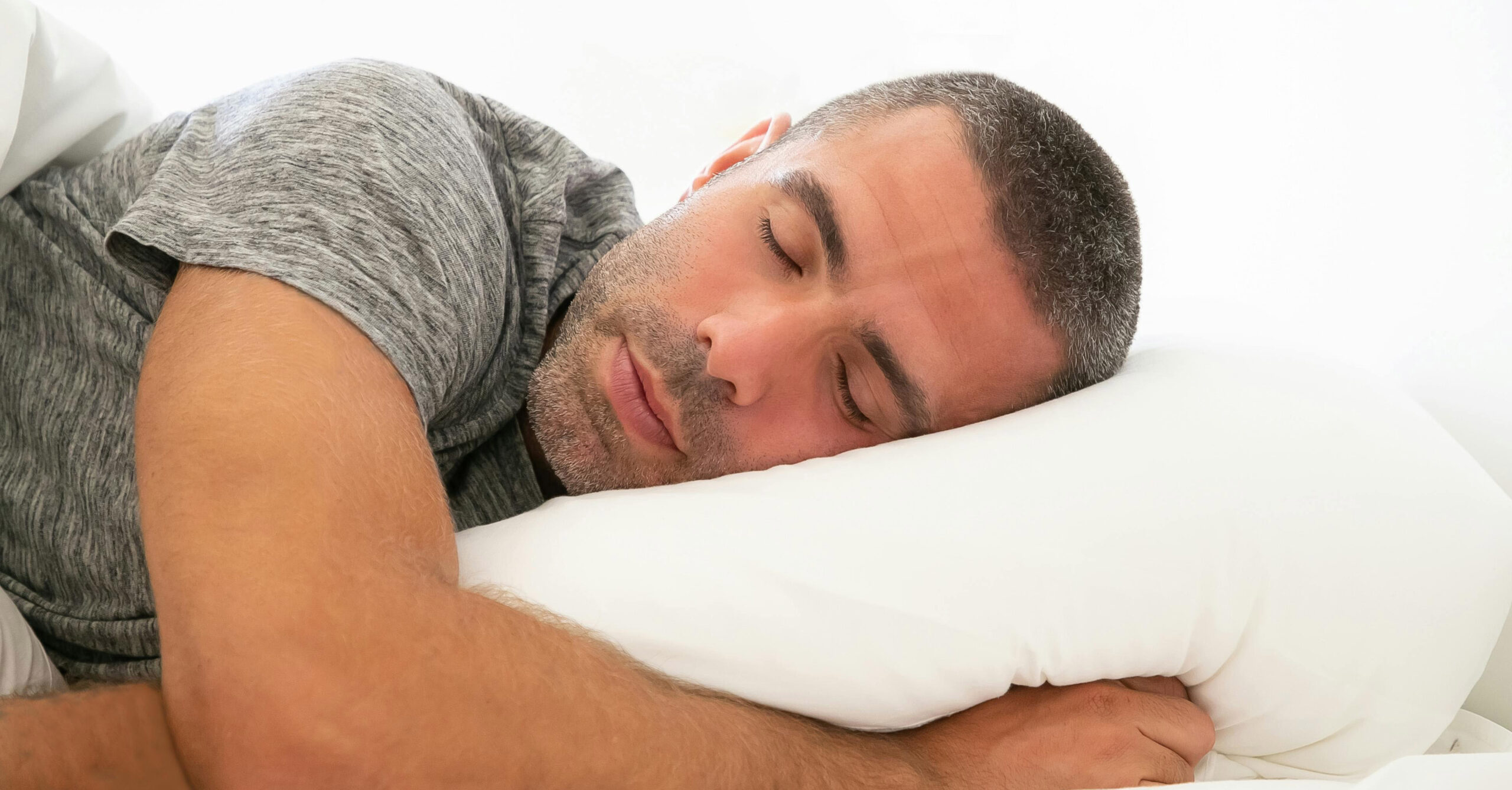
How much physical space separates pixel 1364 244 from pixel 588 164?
4.02 ft

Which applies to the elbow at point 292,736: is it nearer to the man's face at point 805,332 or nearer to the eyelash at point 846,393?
the man's face at point 805,332

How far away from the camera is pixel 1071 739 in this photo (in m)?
0.88

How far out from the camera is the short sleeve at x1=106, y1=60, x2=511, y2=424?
2.64ft

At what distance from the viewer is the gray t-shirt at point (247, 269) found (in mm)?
829

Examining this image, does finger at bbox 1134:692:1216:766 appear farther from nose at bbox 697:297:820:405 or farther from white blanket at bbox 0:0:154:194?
white blanket at bbox 0:0:154:194

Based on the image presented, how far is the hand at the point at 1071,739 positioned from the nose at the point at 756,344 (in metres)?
0.40

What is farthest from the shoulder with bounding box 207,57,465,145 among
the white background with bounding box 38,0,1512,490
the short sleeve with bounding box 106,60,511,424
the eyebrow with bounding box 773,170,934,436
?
the white background with bounding box 38,0,1512,490

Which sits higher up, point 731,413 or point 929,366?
point 929,366

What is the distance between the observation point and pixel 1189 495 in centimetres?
87

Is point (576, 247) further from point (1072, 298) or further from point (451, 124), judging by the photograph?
point (1072, 298)

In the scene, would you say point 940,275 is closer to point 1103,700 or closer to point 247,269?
point 1103,700

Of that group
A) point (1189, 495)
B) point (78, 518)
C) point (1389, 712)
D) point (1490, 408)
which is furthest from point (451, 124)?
point (1490, 408)

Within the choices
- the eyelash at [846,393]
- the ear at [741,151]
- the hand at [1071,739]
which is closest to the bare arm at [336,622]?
the hand at [1071,739]

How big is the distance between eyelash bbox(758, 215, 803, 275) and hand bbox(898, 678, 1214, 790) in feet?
1.72
